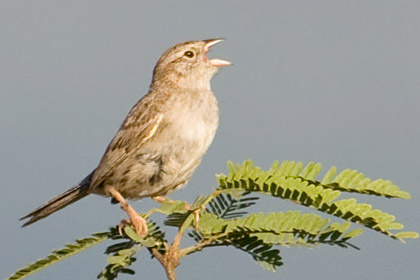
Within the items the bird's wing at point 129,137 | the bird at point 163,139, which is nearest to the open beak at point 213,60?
the bird at point 163,139

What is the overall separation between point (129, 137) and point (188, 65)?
106 centimetres

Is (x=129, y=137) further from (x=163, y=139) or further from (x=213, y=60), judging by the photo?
(x=213, y=60)

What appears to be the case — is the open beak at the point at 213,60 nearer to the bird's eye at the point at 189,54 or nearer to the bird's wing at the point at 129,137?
the bird's eye at the point at 189,54

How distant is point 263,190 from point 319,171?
0.85ft

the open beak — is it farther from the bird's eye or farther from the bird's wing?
the bird's wing

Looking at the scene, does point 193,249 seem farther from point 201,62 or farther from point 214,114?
point 201,62

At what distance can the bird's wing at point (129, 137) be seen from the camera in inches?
251

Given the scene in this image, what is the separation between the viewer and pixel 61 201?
22.4 feet

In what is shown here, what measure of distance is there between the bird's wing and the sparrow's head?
515 mm

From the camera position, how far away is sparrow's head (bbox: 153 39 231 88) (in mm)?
7125

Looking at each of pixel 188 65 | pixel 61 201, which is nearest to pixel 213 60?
pixel 188 65

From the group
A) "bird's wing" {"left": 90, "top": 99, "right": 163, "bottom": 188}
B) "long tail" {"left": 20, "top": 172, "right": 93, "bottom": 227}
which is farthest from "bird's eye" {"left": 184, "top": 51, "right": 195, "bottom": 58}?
"long tail" {"left": 20, "top": 172, "right": 93, "bottom": 227}

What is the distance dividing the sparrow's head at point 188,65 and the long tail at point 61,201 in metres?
1.23

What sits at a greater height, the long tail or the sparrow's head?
the sparrow's head
